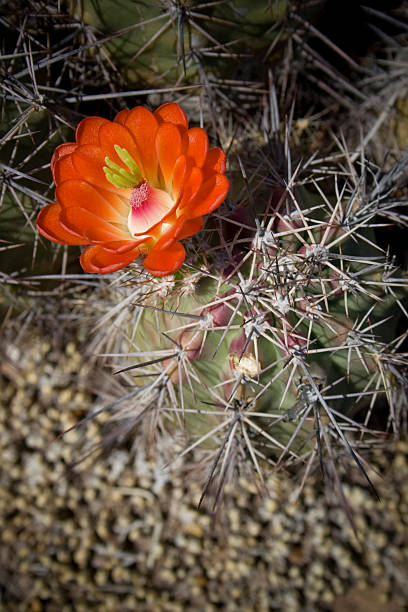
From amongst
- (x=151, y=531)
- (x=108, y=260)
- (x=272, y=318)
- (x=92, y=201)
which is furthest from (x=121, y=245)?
(x=151, y=531)

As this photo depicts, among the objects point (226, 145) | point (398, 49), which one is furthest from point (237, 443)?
point (398, 49)

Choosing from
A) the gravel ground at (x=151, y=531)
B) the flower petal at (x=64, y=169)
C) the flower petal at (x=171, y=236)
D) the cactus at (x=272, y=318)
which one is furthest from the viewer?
the gravel ground at (x=151, y=531)

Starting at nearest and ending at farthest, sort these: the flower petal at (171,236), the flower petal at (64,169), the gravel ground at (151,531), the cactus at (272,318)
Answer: the flower petal at (171,236)
the flower petal at (64,169)
the cactus at (272,318)
the gravel ground at (151,531)

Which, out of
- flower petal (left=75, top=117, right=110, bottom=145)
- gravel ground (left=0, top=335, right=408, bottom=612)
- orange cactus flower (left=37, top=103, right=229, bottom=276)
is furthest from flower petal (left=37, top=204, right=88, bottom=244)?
gravel ground (left=0, top=335, right=408, bottom=612)

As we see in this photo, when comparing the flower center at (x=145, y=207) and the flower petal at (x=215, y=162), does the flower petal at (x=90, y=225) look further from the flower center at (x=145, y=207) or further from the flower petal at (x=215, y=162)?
the flower petal at (x=215, y=162)

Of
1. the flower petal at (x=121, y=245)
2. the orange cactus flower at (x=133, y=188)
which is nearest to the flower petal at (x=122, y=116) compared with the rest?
the orange cactus flower at (x=133, y=188)

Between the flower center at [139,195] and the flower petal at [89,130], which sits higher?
the flower petal at [89,130]

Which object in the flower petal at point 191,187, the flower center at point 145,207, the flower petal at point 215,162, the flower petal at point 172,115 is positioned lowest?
the flower center at point 145,207

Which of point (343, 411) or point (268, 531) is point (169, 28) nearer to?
point (343, 411)

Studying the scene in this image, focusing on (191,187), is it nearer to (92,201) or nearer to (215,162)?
(215,162)
